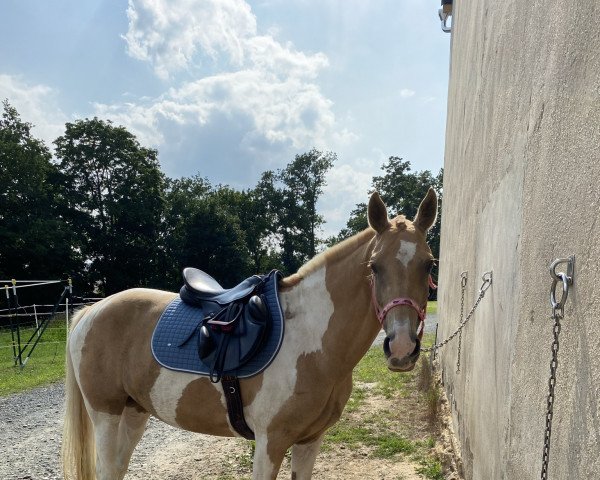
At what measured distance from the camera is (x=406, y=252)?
219cm

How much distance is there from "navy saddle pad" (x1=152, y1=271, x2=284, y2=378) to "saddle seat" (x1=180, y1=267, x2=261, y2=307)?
0.05 m

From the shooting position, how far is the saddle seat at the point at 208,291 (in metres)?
2.82

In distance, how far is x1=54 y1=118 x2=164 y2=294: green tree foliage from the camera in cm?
3011

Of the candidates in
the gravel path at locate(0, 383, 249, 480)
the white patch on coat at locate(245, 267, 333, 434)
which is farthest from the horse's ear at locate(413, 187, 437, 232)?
the gravel path at locate(0, 383, 249, 480)

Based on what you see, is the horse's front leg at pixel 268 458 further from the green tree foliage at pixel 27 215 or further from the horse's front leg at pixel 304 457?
the green tree foliage at pixel 27 215

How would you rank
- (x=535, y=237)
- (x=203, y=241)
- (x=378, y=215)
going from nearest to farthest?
(x=535, y=237) < (x=378, y=215) < (x=203, y=241)

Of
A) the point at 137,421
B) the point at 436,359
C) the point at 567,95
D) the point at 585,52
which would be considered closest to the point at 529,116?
the point at 567,95

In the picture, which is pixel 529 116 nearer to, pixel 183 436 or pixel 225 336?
pixel 225 336

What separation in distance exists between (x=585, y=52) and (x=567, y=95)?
176 millimetres

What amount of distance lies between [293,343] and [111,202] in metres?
31.7

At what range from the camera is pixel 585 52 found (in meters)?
1.22

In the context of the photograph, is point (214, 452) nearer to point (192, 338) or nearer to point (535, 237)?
point (192, 338)

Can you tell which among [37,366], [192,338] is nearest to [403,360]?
[192,338]

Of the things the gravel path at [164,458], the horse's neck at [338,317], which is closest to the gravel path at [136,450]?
the gravel path at [164,458]
